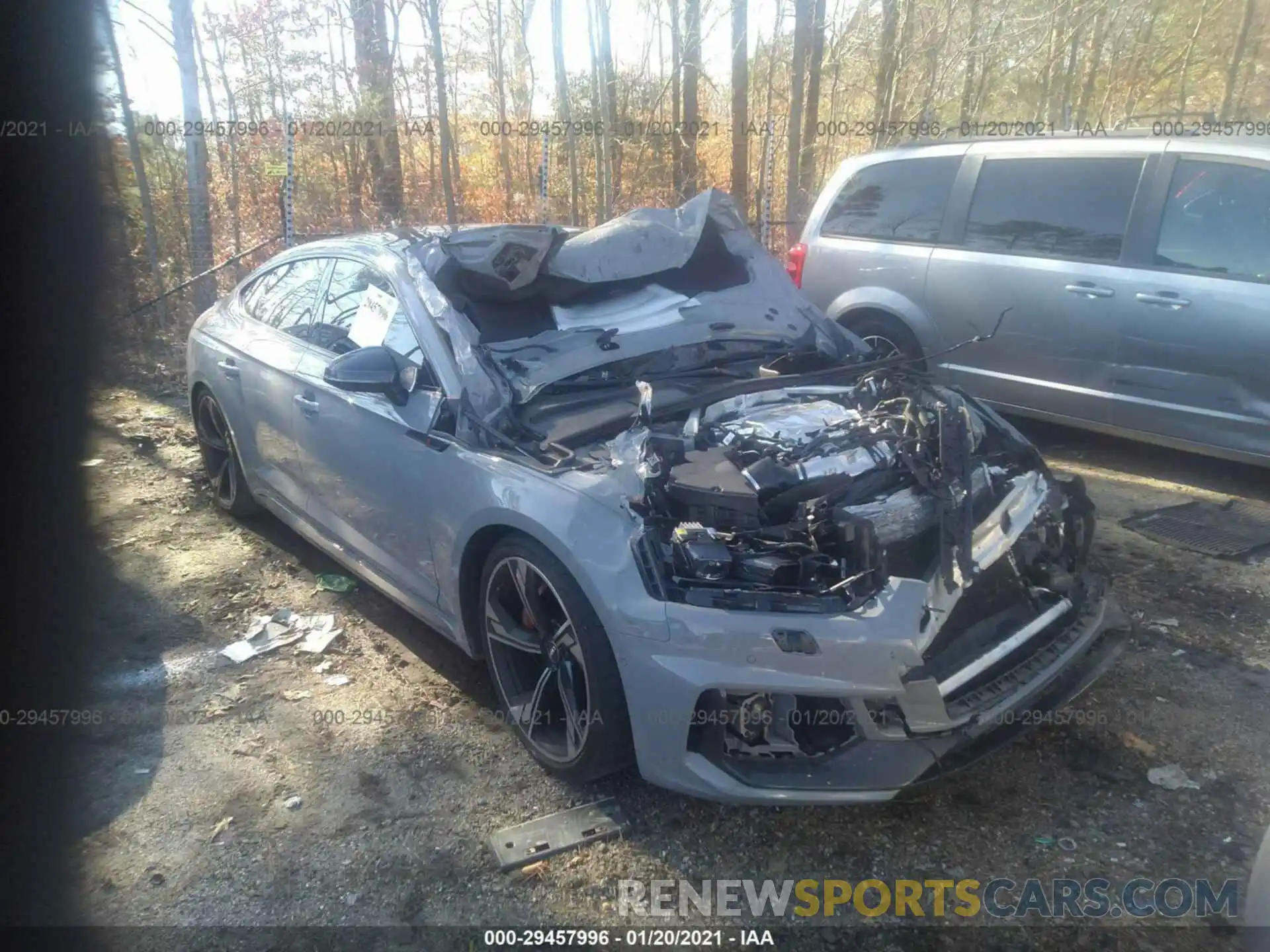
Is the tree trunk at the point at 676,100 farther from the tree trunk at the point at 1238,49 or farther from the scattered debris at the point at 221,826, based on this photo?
the scattered debris at the point at 221,826

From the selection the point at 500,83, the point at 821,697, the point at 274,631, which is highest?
the point at 500,83

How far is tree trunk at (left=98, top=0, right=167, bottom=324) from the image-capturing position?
346 inches

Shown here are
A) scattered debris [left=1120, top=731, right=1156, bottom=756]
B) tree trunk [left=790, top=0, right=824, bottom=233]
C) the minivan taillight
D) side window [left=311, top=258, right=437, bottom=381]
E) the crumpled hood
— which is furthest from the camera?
tree trunk [left=790, top=0, right=824, bottom=233]

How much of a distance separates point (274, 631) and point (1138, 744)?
3431 millimetres

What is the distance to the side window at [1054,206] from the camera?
17.0 feet

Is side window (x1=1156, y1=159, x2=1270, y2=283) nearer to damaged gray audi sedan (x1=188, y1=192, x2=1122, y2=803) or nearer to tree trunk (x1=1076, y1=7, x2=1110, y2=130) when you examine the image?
damaged gray audi sedan (x1=188, y1=192, x2=1122, y2=803)

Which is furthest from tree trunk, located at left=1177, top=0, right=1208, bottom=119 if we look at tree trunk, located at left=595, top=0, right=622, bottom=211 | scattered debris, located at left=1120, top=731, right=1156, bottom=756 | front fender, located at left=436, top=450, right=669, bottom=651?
front fender, located at left=436, top=450, right=669, bottom=651

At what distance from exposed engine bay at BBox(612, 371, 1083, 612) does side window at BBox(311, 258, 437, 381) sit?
112 cm

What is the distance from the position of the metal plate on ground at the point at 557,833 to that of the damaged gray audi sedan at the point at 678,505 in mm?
162

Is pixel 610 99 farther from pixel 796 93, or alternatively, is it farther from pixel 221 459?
pixel 221 459

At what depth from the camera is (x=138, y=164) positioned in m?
9.16

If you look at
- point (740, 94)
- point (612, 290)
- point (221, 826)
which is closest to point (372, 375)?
point (612, 290)

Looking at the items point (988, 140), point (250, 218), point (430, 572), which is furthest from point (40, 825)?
point (250, 218)

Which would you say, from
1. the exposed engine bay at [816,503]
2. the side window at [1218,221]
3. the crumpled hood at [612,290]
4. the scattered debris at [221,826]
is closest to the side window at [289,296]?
the crumpled hood at [612,290]
